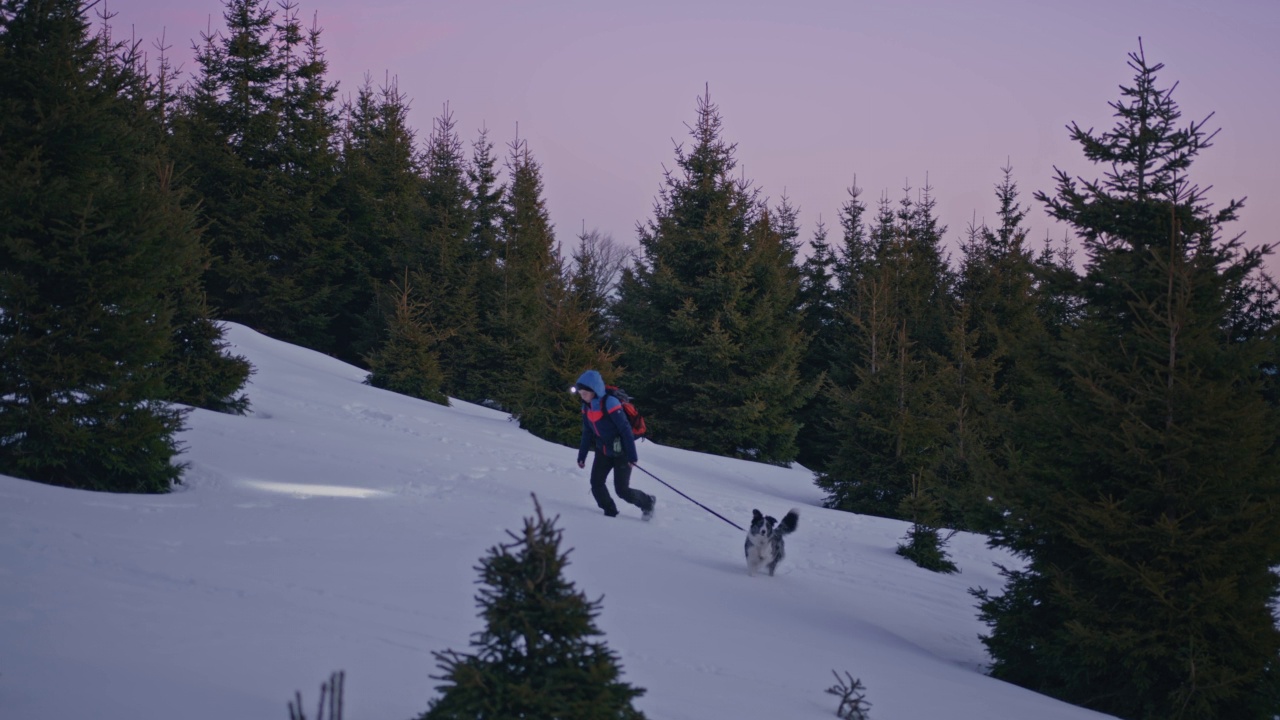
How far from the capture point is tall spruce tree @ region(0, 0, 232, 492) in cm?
796

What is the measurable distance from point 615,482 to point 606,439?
572 millimetres

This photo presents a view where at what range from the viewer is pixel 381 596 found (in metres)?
6.14

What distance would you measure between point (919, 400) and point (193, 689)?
16.4 metres

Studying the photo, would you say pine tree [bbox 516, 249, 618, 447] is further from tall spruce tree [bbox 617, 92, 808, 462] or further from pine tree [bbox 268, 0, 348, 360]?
pine tree [bbox 268, 0, 348, 360]

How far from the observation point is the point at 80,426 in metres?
8.12

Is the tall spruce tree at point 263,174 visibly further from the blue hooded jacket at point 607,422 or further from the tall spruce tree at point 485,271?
the blue hooded jacket at point 607,422

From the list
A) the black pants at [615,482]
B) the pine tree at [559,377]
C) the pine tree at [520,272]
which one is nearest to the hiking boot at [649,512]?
the black pants at [615,482]

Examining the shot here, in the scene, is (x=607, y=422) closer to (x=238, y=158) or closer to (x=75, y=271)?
(x=75, y=271)

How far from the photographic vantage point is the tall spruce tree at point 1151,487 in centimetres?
676

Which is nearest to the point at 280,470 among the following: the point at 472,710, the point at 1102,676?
the point at 472,710

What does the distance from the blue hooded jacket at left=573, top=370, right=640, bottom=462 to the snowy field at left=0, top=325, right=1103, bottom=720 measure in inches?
37.3

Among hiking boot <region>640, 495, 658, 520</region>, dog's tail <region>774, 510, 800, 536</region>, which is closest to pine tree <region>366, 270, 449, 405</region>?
hiking boot <region>640, 495, 658, 520</region>

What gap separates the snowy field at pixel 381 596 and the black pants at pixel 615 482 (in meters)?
0.26

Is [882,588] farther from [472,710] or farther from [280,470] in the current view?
[472,710]
